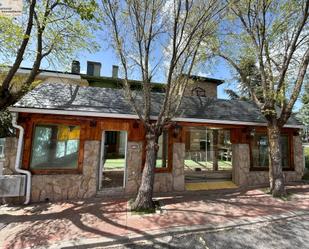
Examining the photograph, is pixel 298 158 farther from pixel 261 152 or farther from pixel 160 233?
pixel 160 233

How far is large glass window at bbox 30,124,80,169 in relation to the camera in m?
7.07

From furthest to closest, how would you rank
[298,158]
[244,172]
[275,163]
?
[298,158], [244,172], [275,163]

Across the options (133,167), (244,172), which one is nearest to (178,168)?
(133,167)

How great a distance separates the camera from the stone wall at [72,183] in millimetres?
6848

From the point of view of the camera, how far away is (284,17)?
314 inches

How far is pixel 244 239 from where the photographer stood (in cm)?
459

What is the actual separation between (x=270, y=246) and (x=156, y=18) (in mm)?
7000

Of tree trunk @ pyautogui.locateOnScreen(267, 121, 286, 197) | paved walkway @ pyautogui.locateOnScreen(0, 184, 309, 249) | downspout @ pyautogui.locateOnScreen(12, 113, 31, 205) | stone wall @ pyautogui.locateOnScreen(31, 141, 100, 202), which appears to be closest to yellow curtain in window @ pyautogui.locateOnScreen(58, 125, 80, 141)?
stone wall @ pyautogui.locateOnScreen(31, 141, 100, 202)

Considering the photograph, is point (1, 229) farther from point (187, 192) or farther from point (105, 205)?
point (187, 192)

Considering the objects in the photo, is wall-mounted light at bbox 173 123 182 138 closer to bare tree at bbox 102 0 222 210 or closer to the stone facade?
bare tree at bbox 102 0 222 210

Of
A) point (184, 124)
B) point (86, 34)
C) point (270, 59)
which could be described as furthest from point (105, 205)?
point (270, 59)

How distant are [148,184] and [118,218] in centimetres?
133

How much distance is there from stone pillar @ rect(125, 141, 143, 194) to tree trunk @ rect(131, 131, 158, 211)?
4.67ft

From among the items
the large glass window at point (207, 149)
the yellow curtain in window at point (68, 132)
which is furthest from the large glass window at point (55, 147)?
the large glass window at point (207, 149)
